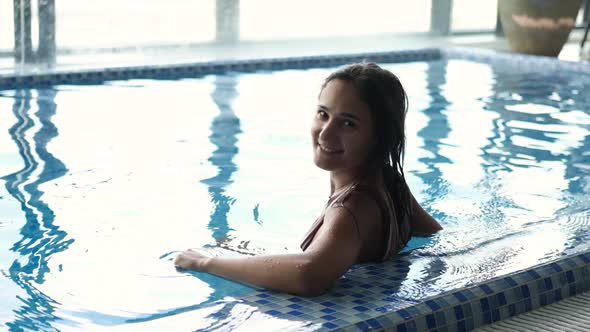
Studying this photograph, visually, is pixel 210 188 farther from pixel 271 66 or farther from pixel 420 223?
pixel 271 66

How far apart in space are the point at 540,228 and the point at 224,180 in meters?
1.80

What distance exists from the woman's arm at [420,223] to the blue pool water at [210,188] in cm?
5

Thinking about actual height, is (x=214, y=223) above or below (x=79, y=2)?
below

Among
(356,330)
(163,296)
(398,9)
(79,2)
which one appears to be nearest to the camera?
(356,330)

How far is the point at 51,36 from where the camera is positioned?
962cm

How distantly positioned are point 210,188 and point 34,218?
98 centimetres

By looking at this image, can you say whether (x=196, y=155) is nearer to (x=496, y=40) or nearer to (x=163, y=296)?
(x=163, y=296)

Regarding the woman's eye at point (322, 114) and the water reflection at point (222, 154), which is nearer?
the woman's eye at point (322, 114)

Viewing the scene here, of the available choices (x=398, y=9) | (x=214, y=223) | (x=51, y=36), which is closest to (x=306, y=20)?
(x=398, y=9)

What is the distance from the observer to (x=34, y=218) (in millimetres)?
4148

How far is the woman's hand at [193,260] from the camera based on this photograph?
129 inches

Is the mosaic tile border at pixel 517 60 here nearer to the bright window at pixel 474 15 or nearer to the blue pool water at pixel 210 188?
the blue pool water at pixel 210 188

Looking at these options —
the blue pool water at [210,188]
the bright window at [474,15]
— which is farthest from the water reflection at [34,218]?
the bright window at [474,15]

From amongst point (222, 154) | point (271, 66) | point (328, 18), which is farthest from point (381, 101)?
point (328, 18)
